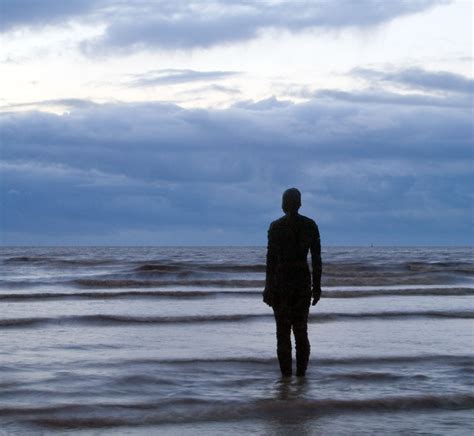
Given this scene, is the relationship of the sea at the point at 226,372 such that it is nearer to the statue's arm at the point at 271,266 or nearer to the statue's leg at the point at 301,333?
the statue's leg at the point at 301,333

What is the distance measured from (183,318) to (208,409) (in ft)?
29.7

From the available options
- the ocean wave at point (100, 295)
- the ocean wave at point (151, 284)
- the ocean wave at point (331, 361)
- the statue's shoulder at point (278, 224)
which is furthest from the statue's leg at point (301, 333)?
the ocean wave at point (151, 284)

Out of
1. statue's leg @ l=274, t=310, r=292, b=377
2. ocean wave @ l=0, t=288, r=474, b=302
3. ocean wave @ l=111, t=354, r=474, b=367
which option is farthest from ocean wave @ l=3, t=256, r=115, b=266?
statue's leg @ l=274, t=310, r=292, b=377

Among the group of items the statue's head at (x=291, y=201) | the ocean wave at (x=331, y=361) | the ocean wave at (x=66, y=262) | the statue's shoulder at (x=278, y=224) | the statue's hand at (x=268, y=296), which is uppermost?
the statue's head at (x=291, y=201)

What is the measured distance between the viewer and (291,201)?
9.45 meters

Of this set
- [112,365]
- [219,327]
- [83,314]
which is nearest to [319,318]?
[219,327]

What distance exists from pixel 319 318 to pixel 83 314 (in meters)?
4.96

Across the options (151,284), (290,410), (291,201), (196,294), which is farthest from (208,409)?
(151,284)

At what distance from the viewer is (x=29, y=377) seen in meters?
9.88

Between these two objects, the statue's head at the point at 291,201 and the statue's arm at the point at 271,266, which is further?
the statue's arm at the point at 271,266

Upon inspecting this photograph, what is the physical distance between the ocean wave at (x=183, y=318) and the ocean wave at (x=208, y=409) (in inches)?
304

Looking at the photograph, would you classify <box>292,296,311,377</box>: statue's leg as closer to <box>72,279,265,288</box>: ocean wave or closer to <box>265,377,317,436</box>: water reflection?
<box>265,377,317,436</box>: water reflection

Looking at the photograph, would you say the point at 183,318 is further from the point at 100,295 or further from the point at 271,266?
the point at 271,266

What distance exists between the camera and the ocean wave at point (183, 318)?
1616cm
